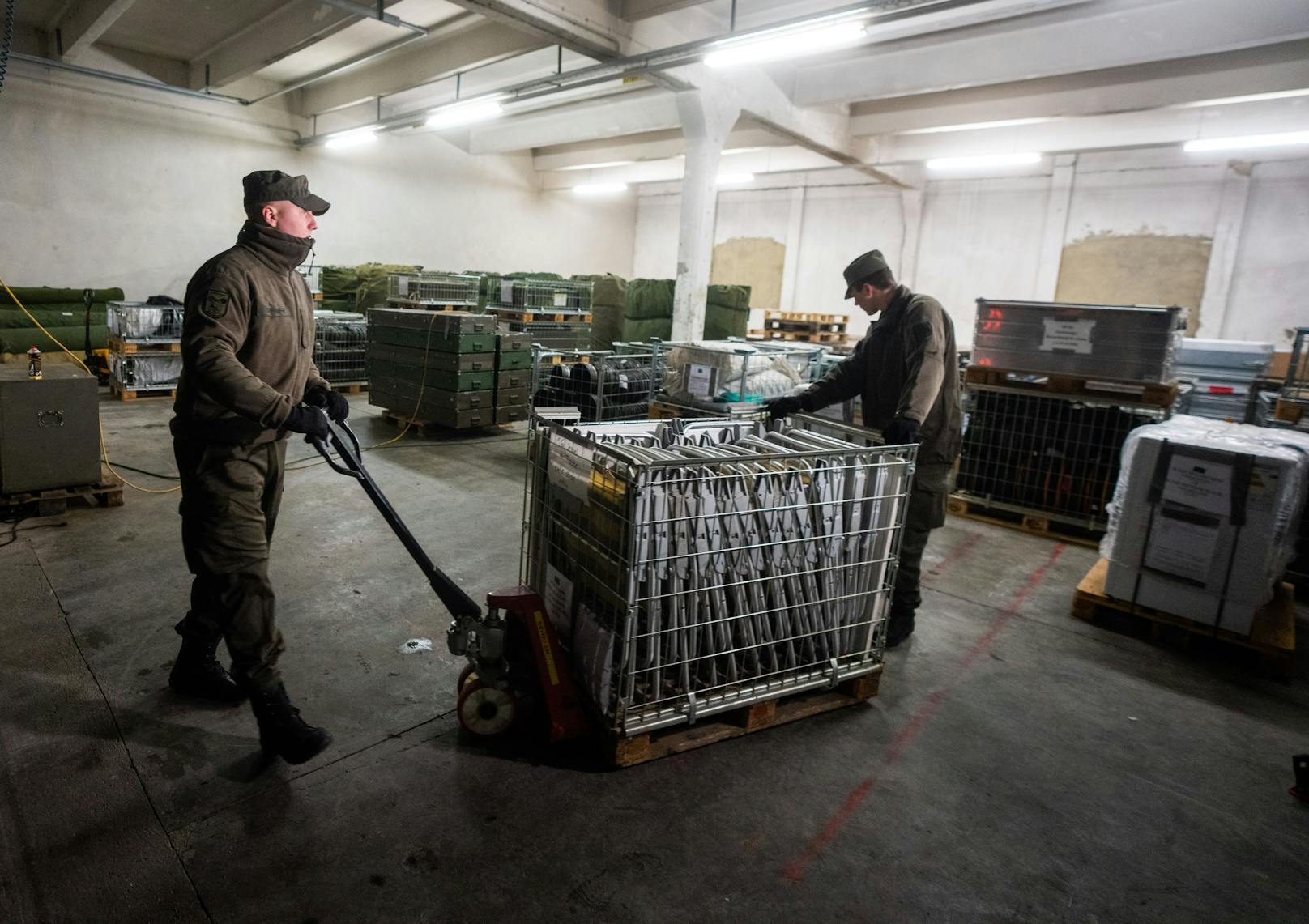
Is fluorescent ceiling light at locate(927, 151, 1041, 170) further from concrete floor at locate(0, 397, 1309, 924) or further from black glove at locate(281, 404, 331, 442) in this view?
black glove at locate(281, 404, 331, 442)

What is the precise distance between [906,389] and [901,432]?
466 millimetres

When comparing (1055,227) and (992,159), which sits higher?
(992,159)

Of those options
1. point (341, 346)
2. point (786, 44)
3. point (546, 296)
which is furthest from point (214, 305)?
point (546, 296)

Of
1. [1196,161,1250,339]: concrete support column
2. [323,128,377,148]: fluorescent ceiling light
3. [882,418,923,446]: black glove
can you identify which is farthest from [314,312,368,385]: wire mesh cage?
[1196,161,1250,339]: concrete support column

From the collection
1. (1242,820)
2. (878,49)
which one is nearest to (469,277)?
(878,49)

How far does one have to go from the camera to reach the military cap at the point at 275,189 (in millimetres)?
Result: 2834

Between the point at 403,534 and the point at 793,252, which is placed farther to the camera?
the point at 793,252

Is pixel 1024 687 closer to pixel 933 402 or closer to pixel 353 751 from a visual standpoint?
pixel 933 402

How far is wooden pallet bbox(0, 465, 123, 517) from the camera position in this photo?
526 cm

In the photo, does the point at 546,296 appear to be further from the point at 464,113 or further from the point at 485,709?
the point at 485,709

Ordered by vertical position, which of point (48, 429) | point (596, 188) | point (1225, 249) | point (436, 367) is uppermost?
point (596, 188)

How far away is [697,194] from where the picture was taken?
427 inches

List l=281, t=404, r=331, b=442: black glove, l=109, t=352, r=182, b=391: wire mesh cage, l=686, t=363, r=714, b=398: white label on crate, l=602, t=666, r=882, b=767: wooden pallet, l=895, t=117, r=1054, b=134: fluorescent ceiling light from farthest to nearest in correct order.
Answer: l=895, t=117, r=1054, b=134: fluorescent ceiling light
l=109, t=352, r=182, b=391: wire mesh cage
l=686, t=363, r=714, b=398: white label on crate
l=602, t=666, r=882, b=767: wooden pallet
l=281, t=404, r=331, b=442: black glove

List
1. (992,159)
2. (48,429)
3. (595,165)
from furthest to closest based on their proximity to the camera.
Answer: (595,165) → (992,159) → (48,429)
